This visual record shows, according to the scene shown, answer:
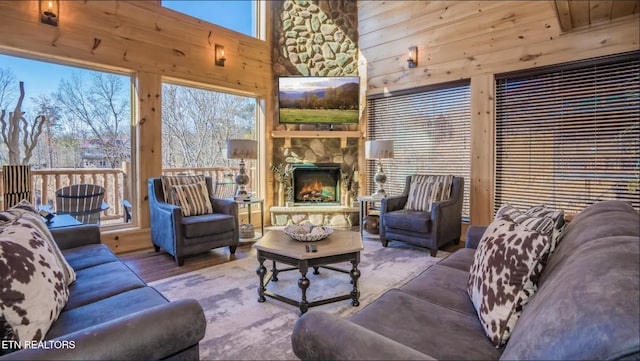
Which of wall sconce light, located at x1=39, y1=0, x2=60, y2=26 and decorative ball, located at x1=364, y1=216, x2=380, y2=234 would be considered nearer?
wall sconce light, located at x1=39, y1=0, x2=60, y2=26

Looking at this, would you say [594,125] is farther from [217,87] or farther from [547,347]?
[217,87]

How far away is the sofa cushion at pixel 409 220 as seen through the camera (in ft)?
12.7

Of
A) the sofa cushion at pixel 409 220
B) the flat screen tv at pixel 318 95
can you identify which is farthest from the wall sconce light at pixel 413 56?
the sofa cushion at pixel 409 220

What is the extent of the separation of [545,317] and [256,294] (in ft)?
7.42

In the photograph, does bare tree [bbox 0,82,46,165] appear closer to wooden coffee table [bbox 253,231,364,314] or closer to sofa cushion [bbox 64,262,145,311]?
sofa cushion [bbox 64,262,145,311]

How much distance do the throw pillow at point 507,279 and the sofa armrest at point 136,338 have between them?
3.36ft

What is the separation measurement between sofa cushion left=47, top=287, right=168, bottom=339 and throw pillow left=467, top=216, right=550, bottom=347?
4.53ft

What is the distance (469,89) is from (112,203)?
4.90 meters

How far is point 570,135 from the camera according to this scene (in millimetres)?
3758

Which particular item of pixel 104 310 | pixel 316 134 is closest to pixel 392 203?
pixel 316 134

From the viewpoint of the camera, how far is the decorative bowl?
265 centimetres

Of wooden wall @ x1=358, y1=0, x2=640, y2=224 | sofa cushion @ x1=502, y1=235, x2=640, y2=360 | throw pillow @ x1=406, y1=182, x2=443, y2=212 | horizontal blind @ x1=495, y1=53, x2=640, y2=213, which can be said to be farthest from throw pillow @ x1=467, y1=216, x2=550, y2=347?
wooden wall @ x1=358, y1=0, x2=640, y2=224

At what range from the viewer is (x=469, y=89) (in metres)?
4.48

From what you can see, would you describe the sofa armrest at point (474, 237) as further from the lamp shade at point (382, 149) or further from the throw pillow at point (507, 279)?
the lamp shade at point (382, 149)
